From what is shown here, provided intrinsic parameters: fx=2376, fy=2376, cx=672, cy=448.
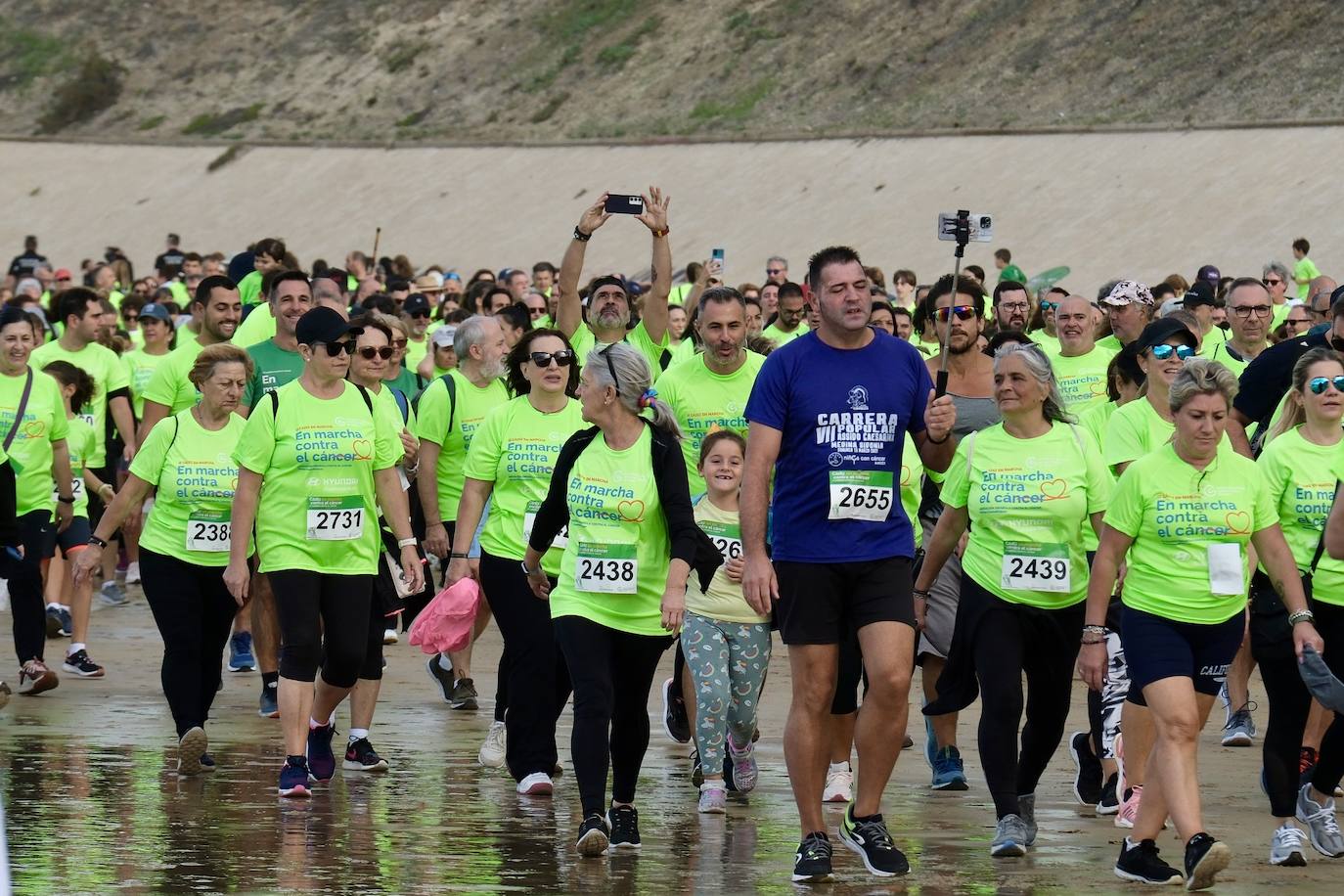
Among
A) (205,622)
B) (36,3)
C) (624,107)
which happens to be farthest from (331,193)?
(205,622)

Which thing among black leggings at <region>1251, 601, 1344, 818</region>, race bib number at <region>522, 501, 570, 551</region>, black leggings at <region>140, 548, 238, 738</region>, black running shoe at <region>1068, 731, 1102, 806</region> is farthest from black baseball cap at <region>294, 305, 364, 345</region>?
black leggings at <region>1251, 601, 1344, 818</region>

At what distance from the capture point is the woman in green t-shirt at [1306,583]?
8.41 meters

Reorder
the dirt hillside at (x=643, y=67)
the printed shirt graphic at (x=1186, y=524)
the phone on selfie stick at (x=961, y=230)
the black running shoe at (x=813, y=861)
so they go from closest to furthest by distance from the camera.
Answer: the black running shoe at (x=813, y=861) → the printed shirt graphic at (x=1186, y=524) → the phone on selfie stick at (x=961, y=230) → the dirt hillside at (x=643, y=67)

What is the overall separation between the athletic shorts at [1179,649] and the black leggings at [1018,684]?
0.60 m

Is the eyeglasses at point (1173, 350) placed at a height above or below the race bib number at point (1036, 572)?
above

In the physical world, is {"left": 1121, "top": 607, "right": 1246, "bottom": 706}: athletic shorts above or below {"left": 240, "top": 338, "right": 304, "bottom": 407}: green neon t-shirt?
below

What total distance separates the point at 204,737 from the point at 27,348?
360 centimetres

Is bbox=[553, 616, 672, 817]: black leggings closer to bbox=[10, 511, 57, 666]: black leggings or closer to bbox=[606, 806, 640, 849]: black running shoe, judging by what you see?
bbox=[606, 806, 640, 849]: black running shoe

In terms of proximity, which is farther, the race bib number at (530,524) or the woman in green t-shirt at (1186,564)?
the race bib number at (530,524)

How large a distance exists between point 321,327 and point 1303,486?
3.86 m

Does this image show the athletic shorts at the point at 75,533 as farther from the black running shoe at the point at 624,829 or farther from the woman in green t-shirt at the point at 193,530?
the black running shoe at the point at 624,829

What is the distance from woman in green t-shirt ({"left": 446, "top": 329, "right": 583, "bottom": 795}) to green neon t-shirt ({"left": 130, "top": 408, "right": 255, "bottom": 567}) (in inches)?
42.8

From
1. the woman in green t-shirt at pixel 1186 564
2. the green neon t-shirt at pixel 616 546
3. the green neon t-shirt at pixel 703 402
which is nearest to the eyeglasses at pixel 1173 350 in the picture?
the woman in green t-shirt at pixel 1186 564

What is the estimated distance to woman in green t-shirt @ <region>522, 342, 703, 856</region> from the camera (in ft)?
27.7
